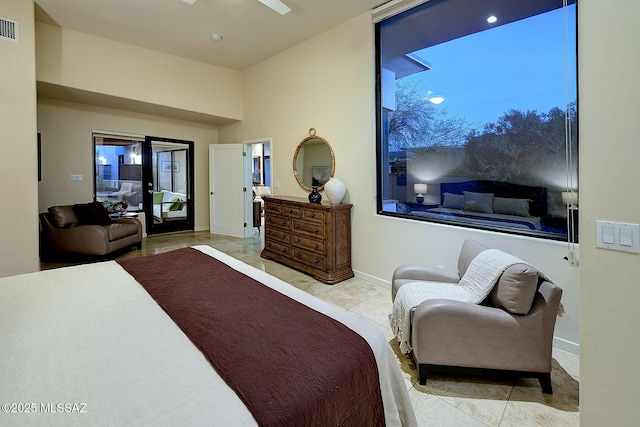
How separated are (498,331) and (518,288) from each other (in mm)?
291

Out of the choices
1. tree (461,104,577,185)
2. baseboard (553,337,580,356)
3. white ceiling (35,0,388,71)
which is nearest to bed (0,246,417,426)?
baseboard (553,337,580,356)

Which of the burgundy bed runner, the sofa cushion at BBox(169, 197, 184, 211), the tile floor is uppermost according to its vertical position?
the sofa cushion at BBox(169, 197, 184, 211)

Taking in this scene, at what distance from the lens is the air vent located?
335 centimetres

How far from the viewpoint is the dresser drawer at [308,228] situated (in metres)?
3.85

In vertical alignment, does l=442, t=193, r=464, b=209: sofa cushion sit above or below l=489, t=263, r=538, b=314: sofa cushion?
above

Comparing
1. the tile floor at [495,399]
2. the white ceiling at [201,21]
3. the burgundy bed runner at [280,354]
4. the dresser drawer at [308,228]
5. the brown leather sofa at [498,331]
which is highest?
A: the white ceiling at [201,21]

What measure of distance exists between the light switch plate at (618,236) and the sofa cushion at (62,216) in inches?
240

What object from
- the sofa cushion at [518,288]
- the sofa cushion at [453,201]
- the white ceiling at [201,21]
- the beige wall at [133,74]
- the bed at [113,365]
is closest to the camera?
the bed at [113,365]

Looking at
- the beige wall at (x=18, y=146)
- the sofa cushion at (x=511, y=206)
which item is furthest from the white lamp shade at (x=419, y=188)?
the beige wall at (x=18, y=146)

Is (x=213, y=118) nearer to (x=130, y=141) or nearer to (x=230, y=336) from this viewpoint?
(x=130, y=141)

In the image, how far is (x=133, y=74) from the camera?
4934mm

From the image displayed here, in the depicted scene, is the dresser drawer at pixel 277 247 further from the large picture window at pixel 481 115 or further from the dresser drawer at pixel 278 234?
the large picture window at pixel 481 115

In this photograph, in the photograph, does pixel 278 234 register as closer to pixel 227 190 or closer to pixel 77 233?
pixel 227 190

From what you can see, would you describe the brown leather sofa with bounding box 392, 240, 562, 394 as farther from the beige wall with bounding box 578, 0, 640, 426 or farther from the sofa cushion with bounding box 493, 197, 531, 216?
the sofa cushion with bounding box 493, 197, 531, 216
